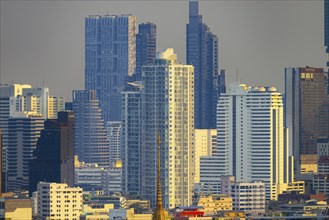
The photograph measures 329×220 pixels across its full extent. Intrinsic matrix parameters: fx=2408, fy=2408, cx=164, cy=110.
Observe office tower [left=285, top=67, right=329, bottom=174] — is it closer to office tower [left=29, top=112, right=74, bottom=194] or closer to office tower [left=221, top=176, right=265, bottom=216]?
office tower [left=221, top=176, right=265, bottom=216]

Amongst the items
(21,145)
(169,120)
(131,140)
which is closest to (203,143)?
(131,140)

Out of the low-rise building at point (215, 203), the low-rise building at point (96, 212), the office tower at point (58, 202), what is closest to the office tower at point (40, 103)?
the low-rise building at point (215, 203)

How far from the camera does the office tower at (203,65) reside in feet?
323

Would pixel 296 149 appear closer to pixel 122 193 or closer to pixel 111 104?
pixel 122 193

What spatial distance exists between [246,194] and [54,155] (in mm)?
7186

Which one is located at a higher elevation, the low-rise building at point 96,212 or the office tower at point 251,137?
the office tower at point 251,137

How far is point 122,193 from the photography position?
9075 centimetres

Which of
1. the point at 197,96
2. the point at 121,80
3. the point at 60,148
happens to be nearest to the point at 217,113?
the point at 197,96

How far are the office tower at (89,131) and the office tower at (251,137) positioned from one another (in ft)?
21.1

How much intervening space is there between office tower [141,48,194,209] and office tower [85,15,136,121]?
23.8 metres

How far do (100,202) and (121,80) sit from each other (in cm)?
3779

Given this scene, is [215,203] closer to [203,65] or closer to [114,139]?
[114,139]

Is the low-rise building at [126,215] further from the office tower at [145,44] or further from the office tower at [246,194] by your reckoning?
the office tower at [145,44]

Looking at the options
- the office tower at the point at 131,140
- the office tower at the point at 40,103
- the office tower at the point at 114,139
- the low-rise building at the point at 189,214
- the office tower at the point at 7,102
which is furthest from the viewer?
the office tower at the point at 114,139
